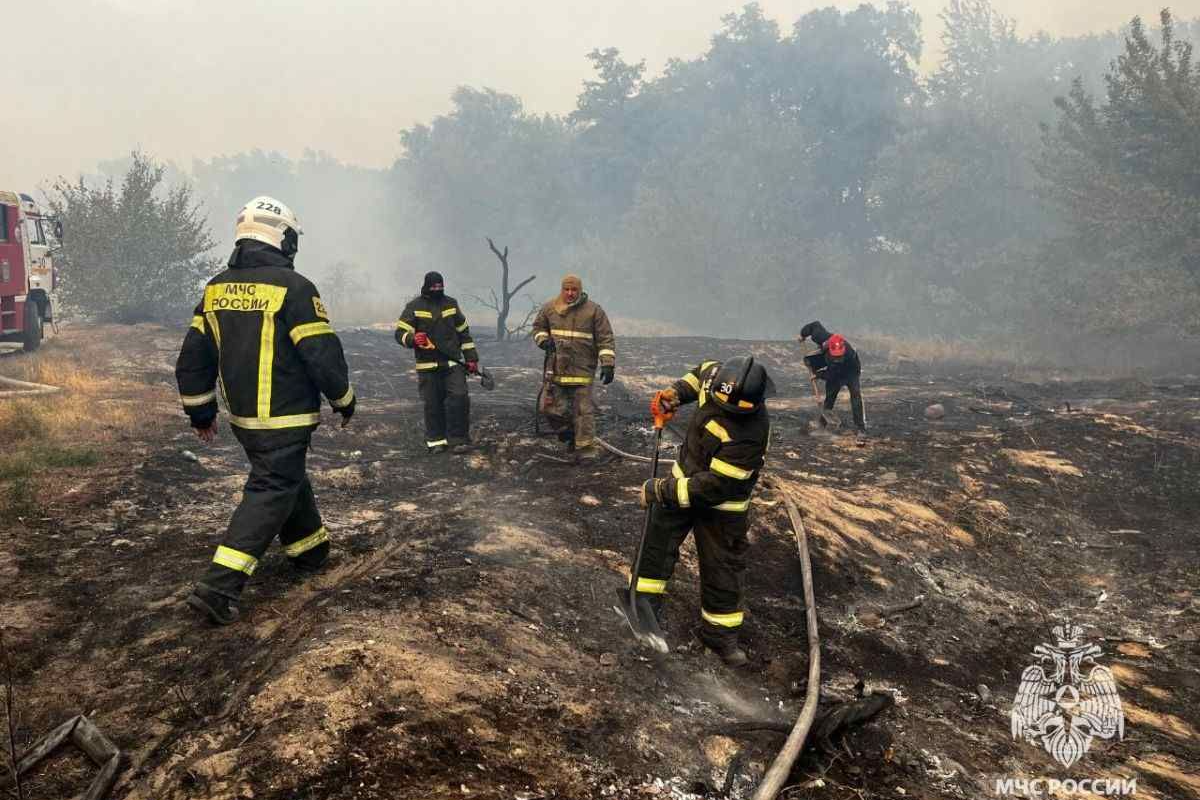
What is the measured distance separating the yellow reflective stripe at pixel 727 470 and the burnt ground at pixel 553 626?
113 centimetres

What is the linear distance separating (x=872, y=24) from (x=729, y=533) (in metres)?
42.2

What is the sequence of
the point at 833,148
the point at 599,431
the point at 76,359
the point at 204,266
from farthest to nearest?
the point at 833,148, the point at 204,266, the point at 76,359, the point at 599,431

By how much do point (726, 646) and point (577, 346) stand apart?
169 inches

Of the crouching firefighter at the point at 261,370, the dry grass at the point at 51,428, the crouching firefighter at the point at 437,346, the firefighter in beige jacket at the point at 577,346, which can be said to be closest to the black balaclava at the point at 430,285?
the crouching firefighter at the point at 437,346

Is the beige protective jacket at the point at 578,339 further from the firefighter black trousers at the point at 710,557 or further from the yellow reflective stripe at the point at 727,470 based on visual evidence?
the yellow reflective stripe at the point at 727,470

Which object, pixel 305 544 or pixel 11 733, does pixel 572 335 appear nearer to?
pixel 305 544

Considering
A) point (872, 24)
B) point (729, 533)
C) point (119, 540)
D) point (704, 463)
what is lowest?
point (119, 540)

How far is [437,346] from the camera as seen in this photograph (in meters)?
8.41

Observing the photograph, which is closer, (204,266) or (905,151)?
(204,266)

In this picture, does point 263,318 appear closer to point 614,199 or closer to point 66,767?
point 66,767

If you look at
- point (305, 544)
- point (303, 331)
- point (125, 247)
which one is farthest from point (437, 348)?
point (125, 247)

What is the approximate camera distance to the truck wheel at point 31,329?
576 inches

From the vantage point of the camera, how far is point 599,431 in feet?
34.6

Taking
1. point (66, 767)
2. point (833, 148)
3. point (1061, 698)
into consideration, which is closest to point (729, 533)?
point (1061, 698)
